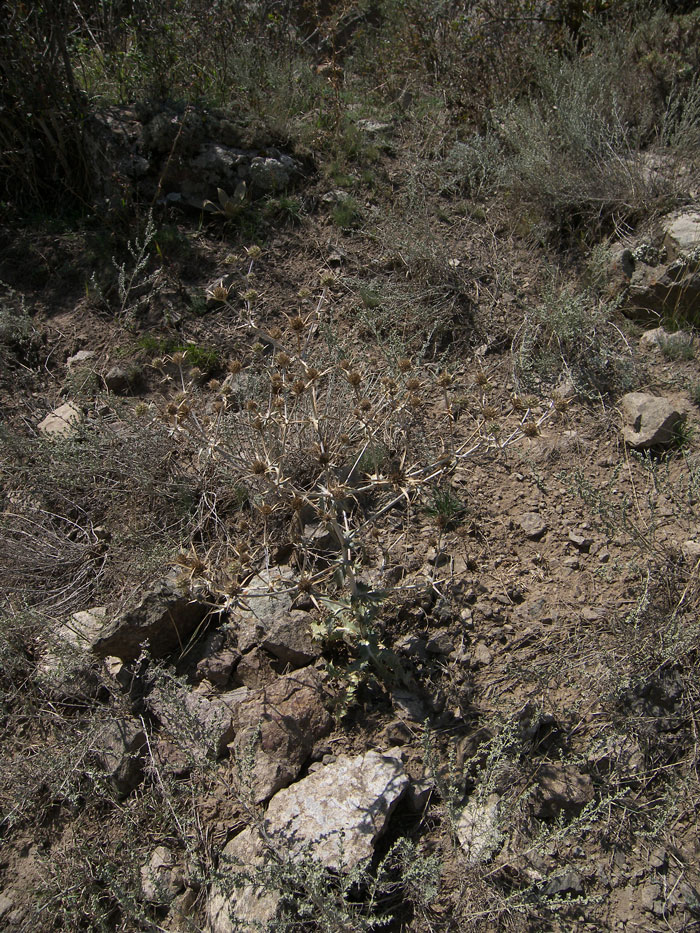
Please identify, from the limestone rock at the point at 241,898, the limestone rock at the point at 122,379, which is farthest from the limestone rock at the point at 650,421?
the limestone rock at the point at 122,379

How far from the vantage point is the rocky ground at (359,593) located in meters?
2.12

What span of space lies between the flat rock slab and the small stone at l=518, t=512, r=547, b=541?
3.90ft

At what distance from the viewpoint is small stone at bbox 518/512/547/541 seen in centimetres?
295

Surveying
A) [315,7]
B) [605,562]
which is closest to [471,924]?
[605,562]

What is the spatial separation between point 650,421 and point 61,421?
317 centimetres

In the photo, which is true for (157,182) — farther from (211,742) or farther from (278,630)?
(211,742)

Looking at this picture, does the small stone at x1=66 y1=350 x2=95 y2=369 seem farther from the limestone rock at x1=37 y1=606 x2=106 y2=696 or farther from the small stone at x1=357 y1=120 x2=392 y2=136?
the small stone at x1=357 y1=120 x2=392 y2=136

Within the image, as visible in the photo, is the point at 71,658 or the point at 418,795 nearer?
the point at 418,795

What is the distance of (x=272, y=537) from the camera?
9.89 ft

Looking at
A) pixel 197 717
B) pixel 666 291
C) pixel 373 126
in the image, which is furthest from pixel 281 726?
pixel 373 126

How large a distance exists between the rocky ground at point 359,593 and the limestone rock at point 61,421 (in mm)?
25

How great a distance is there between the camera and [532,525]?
9.78 ft

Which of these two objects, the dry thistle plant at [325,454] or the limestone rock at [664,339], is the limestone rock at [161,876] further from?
the limestone rock at [664,339]

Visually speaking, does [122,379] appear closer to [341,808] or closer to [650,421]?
[341,808]
